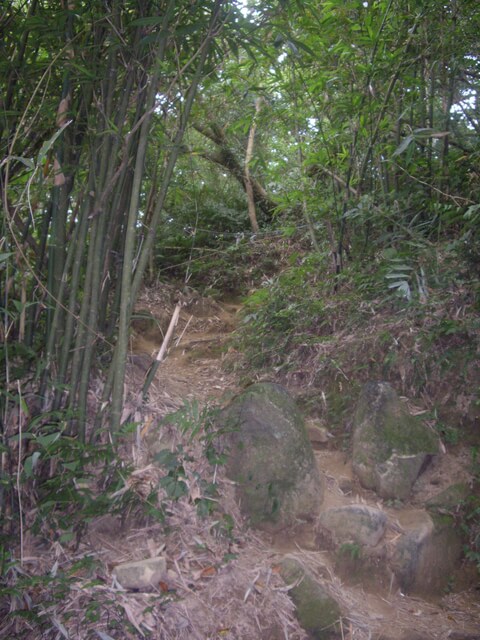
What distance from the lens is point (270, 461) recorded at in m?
2.47

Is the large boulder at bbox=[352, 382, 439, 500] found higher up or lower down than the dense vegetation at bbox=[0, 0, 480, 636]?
lower down

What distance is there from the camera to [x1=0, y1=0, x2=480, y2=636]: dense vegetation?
77.6 inches

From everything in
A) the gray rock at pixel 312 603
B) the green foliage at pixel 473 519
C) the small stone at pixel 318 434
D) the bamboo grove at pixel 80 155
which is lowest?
the gray rock at pixel 312 603

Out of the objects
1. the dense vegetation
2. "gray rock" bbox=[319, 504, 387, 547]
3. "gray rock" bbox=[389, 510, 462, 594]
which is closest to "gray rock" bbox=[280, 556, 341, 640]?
"gray rock" bbox=[319, 504, 387, 547]

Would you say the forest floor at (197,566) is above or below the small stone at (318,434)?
below

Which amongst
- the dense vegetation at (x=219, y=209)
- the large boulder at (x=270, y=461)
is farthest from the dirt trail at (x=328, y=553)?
the dense vegetation at (x=219, y=209)

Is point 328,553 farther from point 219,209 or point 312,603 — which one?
point 219,209

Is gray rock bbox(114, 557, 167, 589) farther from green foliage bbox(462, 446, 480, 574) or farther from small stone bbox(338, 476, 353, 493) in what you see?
green foliage bbox(462, 446, 480, 574)

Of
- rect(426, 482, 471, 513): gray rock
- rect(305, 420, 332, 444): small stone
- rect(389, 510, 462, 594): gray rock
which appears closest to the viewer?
rect(389, 510, 462, 594): gray rock

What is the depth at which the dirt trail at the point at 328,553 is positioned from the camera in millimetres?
2109

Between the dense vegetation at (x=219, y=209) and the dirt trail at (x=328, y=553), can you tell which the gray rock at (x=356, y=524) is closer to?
the dirt trail at (x=328, y=553)

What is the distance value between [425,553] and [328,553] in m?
0.44

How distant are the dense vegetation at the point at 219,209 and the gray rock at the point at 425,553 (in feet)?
1.85

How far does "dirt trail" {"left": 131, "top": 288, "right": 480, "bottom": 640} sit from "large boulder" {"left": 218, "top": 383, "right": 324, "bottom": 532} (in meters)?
0.11
